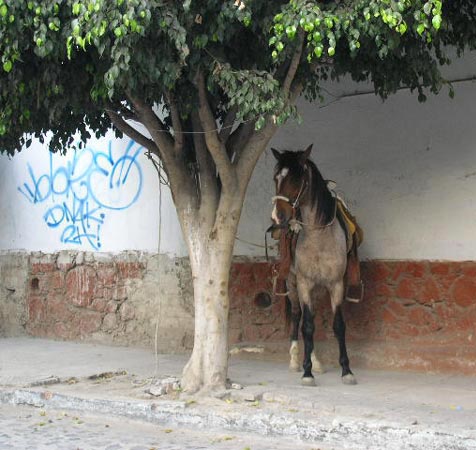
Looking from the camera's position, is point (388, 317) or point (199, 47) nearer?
point (199, 47)

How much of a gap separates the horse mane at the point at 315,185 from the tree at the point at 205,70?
0.43 m

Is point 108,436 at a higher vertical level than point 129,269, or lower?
lower

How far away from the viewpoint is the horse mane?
8219 mm

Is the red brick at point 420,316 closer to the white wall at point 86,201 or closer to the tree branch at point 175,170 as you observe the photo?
the tree branch at point 175,170

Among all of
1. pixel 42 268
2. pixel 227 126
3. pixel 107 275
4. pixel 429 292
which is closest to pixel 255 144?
pixel 227 126

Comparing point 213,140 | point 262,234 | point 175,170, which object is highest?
point 213,140

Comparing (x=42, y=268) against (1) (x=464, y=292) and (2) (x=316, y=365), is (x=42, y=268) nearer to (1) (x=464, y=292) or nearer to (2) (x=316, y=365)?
(2) (x=316, y=365)

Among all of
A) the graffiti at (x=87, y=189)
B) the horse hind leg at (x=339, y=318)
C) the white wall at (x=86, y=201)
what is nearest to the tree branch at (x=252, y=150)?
the horse hind leg at (x=339, y=318)

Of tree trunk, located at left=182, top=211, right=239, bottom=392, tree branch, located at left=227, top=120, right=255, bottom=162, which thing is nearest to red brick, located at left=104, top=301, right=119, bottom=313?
tree trunk, located at left=182, top=211, right=239, bottom=392

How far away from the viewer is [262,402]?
25.2 feet

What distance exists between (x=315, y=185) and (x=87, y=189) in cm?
493

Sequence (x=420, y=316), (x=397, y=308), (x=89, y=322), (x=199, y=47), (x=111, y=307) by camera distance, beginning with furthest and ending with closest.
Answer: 1. (x=89, y=322)
2. (x=111, y=307)
3. (x=397, y=308)
4. (x=420, y=316)
5. (x=199, y=47)

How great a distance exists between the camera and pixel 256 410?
7367 mm

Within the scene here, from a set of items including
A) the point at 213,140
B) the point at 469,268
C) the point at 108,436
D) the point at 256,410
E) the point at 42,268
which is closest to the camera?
the point at 108,436
